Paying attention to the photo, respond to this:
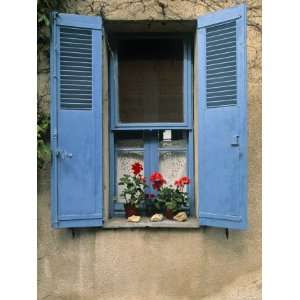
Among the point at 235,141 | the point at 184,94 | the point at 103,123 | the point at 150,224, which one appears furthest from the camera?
the point at 184,94

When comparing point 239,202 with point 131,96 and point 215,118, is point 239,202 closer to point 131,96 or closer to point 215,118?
point 215,118

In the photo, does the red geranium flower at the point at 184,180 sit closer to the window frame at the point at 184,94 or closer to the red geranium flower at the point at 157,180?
the red geranium flower at the point at 157,180

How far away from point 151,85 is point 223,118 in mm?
895

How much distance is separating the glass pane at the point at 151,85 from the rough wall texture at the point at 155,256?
2.03 ft

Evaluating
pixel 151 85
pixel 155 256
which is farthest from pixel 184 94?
pixel 155 256

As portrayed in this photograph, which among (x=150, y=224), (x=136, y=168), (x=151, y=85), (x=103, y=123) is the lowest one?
(x=150, y=224)

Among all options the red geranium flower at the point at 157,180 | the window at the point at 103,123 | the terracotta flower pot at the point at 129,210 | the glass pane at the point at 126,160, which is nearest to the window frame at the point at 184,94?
the window at the point at 103,123

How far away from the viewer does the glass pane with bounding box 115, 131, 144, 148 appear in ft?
13.8

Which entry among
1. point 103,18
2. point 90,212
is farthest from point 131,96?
point 90,212

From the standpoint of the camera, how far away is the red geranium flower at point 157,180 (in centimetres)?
392

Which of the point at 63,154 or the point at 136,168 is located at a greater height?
the point at 63,154

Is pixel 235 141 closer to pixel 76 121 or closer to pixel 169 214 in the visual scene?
pixel 169 214

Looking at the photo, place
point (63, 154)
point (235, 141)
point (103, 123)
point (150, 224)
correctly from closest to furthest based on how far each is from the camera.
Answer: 1. point (235, 141)
2. point (63, 154)
3. point (150, 224)
4. point (103, 123)

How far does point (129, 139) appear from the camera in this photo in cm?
421
